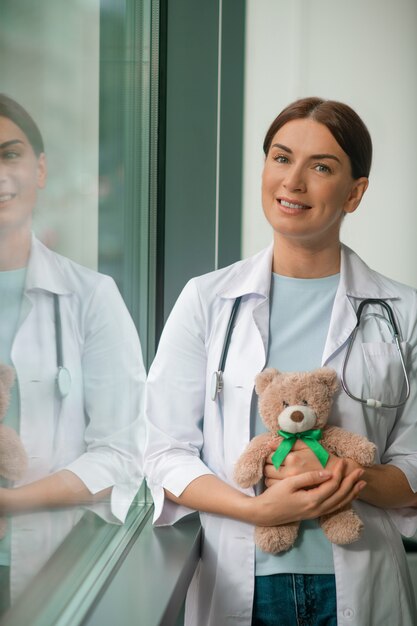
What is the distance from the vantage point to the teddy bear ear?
1.41 metres

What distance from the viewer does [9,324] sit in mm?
806

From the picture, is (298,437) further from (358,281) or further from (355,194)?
(355,194)

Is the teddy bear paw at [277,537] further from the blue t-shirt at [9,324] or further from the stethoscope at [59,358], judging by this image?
the blue t-shirt at [9,324]

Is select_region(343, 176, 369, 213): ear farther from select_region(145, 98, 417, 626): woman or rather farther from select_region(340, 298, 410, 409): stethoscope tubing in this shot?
select_region(340, 298, 410, 409): stethoscope tubing

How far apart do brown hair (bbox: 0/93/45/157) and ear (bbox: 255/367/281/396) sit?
69 cm

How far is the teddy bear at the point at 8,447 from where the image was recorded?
0.78m

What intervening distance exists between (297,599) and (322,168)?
2.88ft

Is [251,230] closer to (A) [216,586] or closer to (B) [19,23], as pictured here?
(A) [216,586]

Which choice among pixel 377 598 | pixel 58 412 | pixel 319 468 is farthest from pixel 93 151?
pixel 377 598

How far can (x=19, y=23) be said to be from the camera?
2.68ft

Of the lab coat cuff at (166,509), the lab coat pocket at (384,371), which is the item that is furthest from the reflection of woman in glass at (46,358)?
the lab coat pocket at (384,371)

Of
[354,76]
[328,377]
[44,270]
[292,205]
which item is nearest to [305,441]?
[328,377]

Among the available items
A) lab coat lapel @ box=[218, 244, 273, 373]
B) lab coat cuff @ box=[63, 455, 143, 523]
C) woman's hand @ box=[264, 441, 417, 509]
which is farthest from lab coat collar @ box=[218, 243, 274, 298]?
lab coat cuff @ box=[63, 455, 143, 523]

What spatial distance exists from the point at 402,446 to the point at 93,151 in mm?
876
